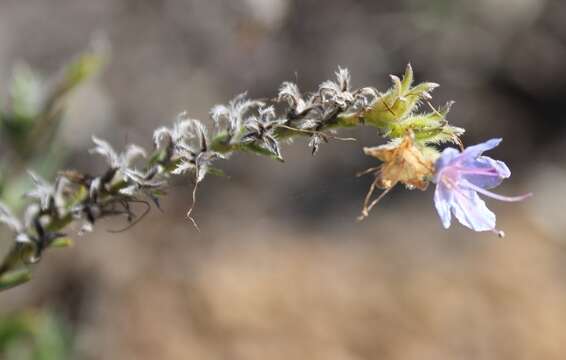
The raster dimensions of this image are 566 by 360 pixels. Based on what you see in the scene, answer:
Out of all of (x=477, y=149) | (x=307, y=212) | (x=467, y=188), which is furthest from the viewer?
(x=307, y=212)

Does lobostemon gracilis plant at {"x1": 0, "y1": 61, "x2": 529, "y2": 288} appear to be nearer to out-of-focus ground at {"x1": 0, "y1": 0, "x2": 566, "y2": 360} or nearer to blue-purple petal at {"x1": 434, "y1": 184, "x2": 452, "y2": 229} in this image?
blue-purple petal at {"x1": 434, "y1": 184, "x2": 452, "y2": 229}

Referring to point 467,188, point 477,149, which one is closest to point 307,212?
point 467,188

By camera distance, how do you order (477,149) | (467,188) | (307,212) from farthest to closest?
(307,212)
(467,188)
(477,149)

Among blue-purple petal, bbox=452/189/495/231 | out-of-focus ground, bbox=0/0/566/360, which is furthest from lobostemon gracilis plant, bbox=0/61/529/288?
out-of-focus ground, bbox=0/0/566/360

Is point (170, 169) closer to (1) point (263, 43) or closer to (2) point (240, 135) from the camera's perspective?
(2) point (240, 135)

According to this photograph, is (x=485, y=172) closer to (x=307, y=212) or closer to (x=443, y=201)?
(x=443, y=201)

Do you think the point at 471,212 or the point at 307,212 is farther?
the point at 307,212
